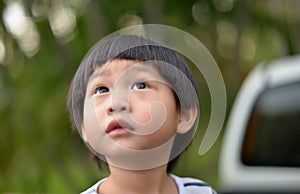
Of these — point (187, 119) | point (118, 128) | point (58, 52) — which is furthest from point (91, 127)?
point (58, 52)

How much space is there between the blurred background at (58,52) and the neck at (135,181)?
5509mm

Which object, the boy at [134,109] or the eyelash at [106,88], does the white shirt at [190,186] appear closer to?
the boy at [134,109]

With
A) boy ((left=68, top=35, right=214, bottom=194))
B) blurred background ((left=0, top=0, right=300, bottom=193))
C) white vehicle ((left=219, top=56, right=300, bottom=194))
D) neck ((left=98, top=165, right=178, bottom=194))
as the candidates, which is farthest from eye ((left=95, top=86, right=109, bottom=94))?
blurred background ((left=0, top=0, right=300, bottom=193))

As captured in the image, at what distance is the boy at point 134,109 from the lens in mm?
1254

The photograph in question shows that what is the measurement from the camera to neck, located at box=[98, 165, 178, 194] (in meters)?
1.31

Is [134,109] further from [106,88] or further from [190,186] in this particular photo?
[190,186]

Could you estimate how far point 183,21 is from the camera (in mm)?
6996

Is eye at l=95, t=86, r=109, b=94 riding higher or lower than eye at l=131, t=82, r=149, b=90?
lower

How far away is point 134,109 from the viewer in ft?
4.08

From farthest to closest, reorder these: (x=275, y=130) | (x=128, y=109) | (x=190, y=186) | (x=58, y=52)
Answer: (x=58, y=52)
(x=275, y=130)
(x=190, y=186)
(x=128, y=109)

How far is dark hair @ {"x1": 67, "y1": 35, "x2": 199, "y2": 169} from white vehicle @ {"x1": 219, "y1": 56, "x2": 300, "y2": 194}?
2991 millimetres

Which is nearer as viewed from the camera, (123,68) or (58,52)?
(123,68)

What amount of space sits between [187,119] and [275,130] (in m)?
3.16

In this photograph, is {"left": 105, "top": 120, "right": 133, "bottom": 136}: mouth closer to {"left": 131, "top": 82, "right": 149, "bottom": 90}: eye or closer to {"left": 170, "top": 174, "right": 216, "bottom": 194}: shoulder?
{"left": 131, "top": 82, "right": 149, "bottom": 90}: eye
